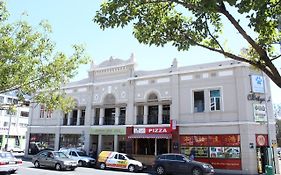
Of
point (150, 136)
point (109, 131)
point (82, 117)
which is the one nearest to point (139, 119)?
point (150, 136)

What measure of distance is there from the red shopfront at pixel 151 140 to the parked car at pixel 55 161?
801 cm

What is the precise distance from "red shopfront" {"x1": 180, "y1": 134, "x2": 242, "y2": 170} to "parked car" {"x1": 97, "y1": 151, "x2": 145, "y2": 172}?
488cm

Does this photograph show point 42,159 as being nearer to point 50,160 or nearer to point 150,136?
point 50,160

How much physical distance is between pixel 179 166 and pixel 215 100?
7.83 meters

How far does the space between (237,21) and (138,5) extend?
239cm

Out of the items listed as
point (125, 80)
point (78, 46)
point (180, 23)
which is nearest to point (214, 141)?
point (125, 80)

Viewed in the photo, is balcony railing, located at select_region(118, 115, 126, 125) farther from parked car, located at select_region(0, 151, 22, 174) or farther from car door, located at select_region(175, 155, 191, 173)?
parked car, located at select_region(0, 151, 22, 174)

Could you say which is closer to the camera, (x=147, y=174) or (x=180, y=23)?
(x=180, y=23)

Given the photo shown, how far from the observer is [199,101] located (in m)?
28.3

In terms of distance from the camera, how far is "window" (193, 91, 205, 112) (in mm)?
28031

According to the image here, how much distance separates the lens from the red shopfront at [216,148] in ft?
83.1

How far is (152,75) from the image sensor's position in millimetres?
31172

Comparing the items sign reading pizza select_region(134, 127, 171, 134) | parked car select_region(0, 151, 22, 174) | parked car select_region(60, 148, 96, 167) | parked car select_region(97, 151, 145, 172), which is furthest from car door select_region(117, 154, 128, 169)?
parked car select_region(0, 151, 22, 174)

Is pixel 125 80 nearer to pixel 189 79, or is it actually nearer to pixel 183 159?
pixel 189 79
